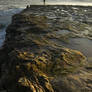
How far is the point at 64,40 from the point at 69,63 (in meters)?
2.71

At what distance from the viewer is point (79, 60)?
5.57 meters

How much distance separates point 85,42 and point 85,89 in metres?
4.15

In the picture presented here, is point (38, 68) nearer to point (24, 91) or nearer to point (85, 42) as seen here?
point (24, 91)

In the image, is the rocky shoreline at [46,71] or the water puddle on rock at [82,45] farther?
the water puddle on rock at [82,45]

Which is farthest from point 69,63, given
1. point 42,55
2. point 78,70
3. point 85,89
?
point 85,89

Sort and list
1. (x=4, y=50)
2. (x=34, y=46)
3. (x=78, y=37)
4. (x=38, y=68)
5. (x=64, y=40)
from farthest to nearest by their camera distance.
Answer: (x=78, y=37)
(x=64, y=40)
(x=4, y=50)
(x=34, y=46)
(x=38, y=68)

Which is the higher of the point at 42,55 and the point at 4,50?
the point at 42,55

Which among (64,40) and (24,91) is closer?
(24,91)

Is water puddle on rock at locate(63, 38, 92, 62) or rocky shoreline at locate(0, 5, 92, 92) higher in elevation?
rocky shoreline at locate(0, 5, 92, 92)

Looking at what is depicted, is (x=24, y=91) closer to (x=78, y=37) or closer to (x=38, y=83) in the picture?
(x=38, y=83)

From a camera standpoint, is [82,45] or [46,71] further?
[82,45]

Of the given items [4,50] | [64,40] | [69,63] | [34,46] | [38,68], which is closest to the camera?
[38,68]

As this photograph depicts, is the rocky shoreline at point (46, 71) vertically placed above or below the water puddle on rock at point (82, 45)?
above

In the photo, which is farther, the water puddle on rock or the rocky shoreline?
the water puddle on rock
